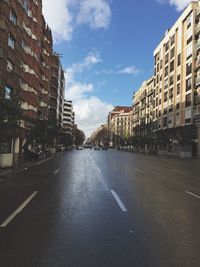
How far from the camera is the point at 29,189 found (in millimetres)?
16047

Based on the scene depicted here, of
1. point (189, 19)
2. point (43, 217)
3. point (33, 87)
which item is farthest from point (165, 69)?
point (43, 217)

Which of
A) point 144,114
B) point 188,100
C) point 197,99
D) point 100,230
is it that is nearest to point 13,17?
point 197,99

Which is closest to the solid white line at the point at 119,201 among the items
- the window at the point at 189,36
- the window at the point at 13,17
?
the window at the point at 13,17

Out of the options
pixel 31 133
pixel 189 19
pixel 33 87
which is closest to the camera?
pixel 31 133

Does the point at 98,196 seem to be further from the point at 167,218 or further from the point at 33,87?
the point at 33,87

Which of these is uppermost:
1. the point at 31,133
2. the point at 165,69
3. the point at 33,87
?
the point at 165,69

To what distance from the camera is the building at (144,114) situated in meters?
112

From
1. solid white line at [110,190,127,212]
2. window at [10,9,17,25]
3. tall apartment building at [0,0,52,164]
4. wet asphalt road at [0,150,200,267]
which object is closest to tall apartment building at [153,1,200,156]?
tall apartment building at [0,0,52,164]

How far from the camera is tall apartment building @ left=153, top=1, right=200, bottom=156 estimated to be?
6981 cm

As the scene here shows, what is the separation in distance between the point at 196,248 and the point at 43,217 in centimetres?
410

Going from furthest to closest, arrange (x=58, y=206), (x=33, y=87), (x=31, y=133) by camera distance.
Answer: (x=33, y=87), (x=31, y=133), (x=58, y=206)

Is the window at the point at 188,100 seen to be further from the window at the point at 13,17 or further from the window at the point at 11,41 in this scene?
the window at the point at 11,41

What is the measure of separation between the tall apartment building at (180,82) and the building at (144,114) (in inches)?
516

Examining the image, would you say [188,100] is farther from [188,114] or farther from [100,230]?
[100,230]
